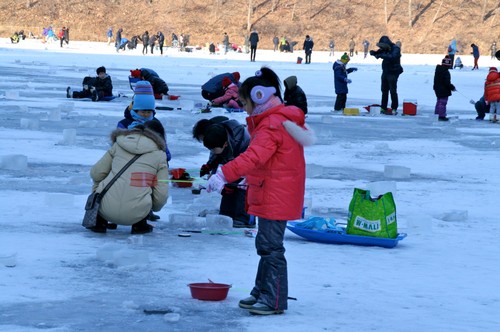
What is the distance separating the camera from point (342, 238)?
8727 millimetres

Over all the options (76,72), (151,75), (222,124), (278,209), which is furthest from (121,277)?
(76,72)

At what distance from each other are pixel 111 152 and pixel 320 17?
96461 mm

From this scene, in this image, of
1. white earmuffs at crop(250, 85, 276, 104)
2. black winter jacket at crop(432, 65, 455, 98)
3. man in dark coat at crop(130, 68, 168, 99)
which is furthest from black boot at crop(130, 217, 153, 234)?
man in dark coat at crop(130, 68, 168, 99)

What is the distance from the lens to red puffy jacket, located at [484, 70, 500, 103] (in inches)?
884

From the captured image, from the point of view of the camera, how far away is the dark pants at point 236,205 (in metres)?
9.48

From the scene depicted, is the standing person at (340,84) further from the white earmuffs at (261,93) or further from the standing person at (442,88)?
the white earmuffs at (261,93)

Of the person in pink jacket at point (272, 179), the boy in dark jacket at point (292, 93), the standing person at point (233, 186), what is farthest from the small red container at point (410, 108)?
the person in pink jacket at point (272, 179)

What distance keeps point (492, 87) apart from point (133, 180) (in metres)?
15.5

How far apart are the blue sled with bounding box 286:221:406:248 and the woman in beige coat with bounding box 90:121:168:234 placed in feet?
3.81

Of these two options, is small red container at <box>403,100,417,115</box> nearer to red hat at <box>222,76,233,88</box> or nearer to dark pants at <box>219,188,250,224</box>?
red hat at <box>222,76,233,88</box>

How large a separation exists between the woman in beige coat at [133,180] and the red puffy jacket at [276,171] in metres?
2.41

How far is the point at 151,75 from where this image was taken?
960 inches

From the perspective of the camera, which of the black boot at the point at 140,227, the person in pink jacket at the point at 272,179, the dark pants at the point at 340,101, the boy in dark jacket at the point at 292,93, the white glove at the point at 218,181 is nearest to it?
the white glove at the point at 218,181

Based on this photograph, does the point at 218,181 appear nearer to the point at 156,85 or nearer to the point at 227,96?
the point at 227,96
